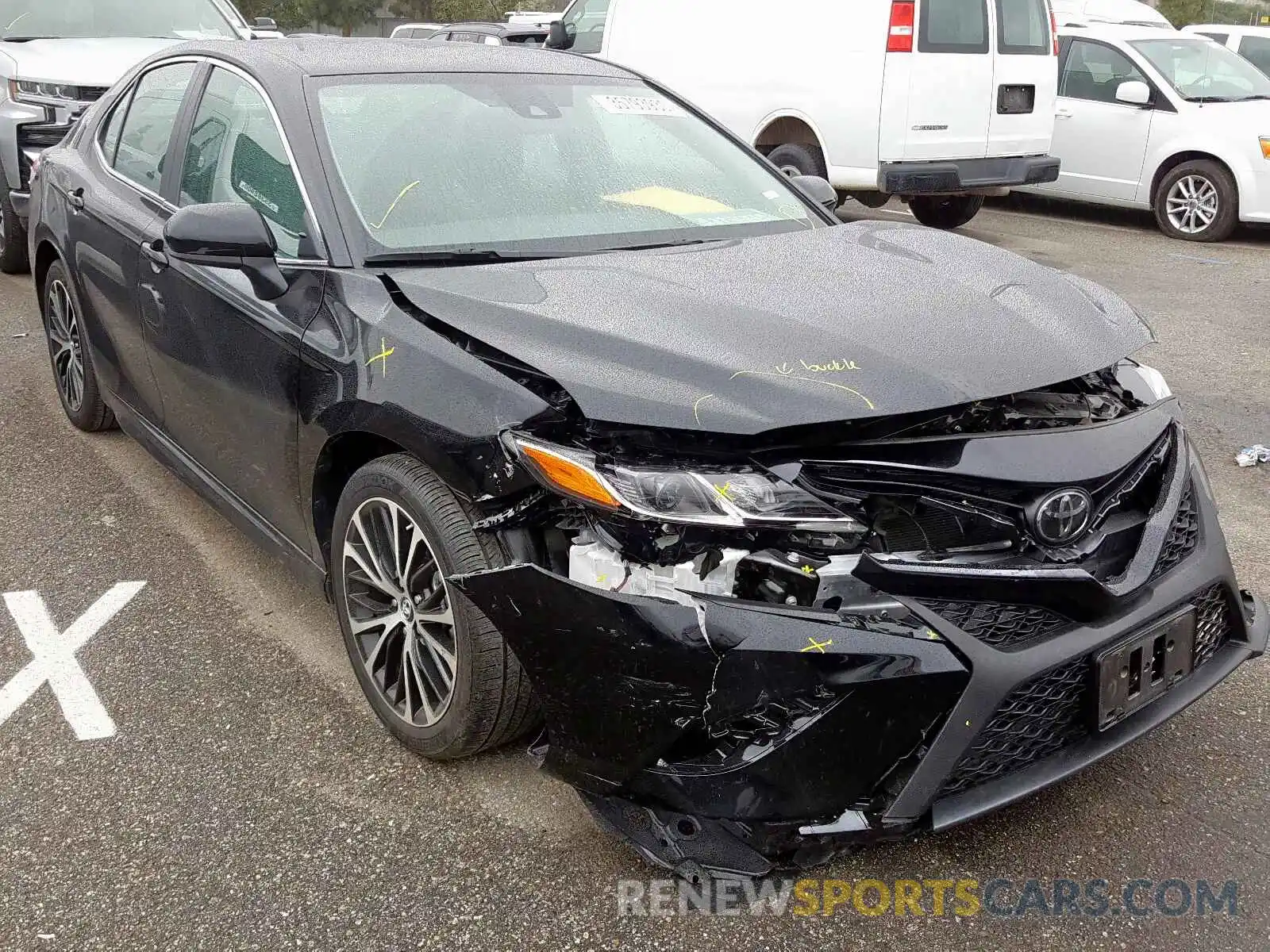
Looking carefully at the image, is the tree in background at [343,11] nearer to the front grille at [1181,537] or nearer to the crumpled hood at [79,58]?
the crumpled hood at [79,58]

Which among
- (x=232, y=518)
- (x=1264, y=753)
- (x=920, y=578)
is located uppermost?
(x=920, y=578)

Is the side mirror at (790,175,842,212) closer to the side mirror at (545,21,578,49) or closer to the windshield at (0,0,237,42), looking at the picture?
the windshield at (0,0,237,42)

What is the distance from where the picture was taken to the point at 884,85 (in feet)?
29.2

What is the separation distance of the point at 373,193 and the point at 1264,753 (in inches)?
103

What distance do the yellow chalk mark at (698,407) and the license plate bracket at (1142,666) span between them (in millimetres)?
892

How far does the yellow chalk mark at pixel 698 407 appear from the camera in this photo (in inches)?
90.2

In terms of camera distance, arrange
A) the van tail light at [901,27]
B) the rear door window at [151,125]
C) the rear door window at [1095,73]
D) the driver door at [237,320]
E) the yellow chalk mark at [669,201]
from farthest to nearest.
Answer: the rear door window at [1095,73] → the van tail light at [901,27] → the rear door window at [151,125] → the yellow chalk mark at [669,201] → the driver door at [237,320]

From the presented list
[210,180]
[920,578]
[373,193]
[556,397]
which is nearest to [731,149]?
[373,193]

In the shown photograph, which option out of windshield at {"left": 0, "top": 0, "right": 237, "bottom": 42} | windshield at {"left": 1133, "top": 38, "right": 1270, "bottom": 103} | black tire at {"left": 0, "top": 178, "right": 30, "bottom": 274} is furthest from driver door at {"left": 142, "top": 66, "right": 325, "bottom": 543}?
windshield at {"left": 1133, "top": 38, "right": 1270, "bottom": 103}

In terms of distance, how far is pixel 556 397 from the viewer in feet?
7.96

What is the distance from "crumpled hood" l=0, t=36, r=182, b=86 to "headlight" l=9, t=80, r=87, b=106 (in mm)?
35

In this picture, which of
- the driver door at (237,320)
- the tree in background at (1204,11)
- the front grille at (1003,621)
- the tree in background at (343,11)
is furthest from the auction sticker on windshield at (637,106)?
Result: the tree in background at (343,11)

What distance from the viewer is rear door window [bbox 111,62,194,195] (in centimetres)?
394

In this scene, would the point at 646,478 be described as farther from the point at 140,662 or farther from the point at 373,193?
the point at 140,662
